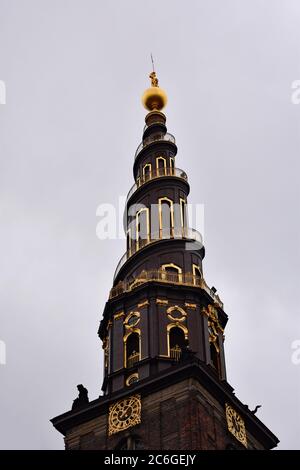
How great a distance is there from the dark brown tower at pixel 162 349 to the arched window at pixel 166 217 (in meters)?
0.06

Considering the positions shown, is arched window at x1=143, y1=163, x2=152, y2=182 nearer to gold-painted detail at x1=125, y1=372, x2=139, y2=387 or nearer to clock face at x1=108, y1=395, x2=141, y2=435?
gold-painted detail at x1=125, y1=372, x2=139, y2=387

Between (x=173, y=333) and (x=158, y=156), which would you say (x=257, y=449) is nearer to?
(x=173, y=333)

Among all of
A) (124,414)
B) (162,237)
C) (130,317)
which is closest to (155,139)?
(162,237)

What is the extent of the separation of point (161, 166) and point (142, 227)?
19.8 ft

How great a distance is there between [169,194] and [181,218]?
7.19 feet

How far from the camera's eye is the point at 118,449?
5109cm

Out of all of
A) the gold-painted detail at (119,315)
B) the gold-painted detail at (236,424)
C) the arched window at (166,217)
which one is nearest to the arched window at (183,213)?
the arched window at (166,217)

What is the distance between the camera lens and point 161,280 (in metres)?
58.7

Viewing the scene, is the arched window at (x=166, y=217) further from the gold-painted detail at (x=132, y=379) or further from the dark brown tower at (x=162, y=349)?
the gold-painted detail at (x=132, y=379)

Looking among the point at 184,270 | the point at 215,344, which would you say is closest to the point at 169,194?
the point at 184,270

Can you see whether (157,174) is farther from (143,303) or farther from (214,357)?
(214,357)

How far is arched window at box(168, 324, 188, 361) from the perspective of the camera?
182 ft

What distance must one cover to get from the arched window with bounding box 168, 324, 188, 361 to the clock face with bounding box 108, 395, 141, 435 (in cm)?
385

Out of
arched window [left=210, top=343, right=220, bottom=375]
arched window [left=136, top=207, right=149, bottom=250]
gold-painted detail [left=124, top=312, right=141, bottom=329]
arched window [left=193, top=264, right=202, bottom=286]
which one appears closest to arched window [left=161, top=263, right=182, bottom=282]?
arched window [left=193, top=264, right=202, bottom=286]
